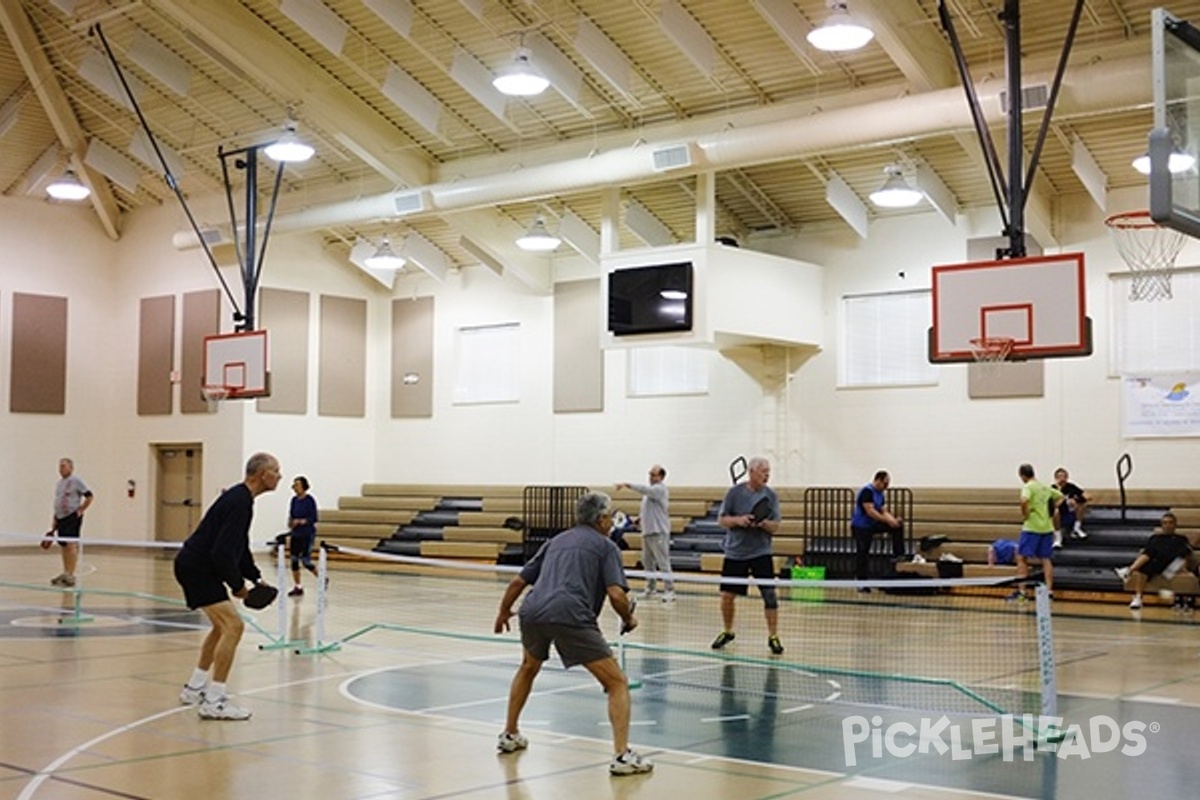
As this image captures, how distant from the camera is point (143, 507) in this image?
31641 millimetres

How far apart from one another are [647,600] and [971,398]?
23.6 ft

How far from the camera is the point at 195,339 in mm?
30547

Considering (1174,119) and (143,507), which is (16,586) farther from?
(1174,119)

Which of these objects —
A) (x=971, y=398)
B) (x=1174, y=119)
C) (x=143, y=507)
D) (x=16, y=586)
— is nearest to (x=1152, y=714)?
(x=1174, y=119)

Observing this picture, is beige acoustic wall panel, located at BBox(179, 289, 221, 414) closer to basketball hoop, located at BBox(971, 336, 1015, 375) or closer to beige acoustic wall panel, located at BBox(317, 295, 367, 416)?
beige acoustic wall panel, located at BBox(317, 295, 367, 416)

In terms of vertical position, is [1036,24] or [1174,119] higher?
[1036,24]

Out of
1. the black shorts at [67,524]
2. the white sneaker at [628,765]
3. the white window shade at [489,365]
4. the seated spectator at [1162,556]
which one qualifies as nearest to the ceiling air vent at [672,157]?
the seated spectator at [1162,556]

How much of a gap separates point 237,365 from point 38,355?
9392mm

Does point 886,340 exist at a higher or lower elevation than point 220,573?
higher

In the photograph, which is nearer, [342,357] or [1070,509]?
[1070,509]

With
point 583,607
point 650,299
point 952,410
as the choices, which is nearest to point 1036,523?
point 952,410

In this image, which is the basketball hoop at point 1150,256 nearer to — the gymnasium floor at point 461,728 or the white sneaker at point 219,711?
the gymnasium floor at point 461,728

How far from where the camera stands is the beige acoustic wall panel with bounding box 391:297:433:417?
31.3 metres

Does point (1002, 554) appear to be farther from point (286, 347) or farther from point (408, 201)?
point (286, 347)
